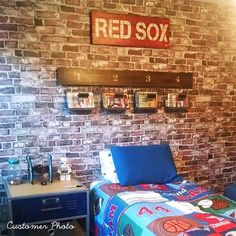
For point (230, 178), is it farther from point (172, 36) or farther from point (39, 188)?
point (39, 188)

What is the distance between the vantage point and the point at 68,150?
2945 millimetres

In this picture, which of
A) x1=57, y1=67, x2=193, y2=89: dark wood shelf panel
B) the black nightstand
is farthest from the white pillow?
x1=57, y1=67, x2=193, y2=89: dark wood shelf panel

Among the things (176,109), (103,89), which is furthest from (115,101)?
(176,109)

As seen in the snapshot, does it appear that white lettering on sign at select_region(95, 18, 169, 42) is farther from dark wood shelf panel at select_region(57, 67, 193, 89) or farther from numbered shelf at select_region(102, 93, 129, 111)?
numbered shelf at select_region(102, 93, 129, 111)

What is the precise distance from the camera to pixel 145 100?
315cm

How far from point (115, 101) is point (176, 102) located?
73 cm

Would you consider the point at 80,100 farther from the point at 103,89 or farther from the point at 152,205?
the point at 152,205

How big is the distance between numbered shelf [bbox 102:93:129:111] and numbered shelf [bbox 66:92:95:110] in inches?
5.4

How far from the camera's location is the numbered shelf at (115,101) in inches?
118

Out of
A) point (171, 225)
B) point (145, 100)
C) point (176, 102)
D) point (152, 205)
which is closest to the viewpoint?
point (171, 225)

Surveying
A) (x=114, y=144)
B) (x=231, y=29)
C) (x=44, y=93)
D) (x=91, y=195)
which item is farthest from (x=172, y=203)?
(x=231, y=29)

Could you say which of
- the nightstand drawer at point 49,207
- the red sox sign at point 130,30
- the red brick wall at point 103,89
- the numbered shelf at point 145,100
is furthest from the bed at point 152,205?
A: the red sox sign at point 130,30

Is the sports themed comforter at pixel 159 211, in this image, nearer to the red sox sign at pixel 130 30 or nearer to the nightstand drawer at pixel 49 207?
the nightstand drawer at pixel 49 207

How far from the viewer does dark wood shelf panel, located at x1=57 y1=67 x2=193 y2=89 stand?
2.86 metres
